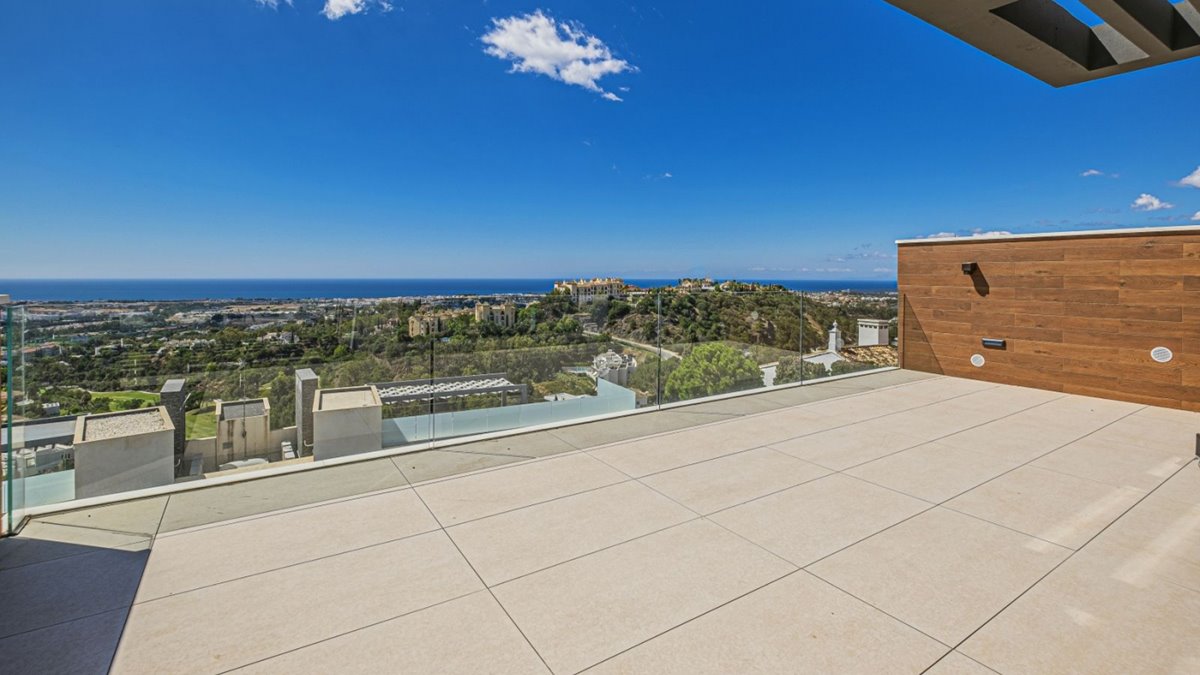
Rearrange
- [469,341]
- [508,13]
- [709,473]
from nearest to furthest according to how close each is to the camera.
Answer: [709,473], [469,341], [508,13]

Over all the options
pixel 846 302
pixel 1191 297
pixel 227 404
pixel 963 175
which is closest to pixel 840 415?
pixel 846 302

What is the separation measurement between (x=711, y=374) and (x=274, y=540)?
146 inches

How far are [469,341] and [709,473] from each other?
6.42 ft

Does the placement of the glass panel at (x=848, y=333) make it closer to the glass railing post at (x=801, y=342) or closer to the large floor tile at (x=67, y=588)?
the glass railing post at (x=801, y=342)

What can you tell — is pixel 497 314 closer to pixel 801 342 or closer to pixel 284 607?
pixel 284 607

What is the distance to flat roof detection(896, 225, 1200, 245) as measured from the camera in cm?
432

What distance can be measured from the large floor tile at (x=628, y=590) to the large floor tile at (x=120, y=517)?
5.89 feet

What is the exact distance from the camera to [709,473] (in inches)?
114

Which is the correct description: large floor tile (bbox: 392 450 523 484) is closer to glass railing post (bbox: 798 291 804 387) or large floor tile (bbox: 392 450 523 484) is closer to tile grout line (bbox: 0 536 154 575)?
tile grout line (bbox: 0 536 154 575)

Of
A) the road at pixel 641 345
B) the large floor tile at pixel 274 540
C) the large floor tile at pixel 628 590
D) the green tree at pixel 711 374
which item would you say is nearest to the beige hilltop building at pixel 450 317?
the road at pixel 641 345

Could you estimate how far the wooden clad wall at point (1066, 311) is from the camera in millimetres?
4426

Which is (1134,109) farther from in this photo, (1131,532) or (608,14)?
(1131,532)

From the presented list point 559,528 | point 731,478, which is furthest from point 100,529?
point 731,478

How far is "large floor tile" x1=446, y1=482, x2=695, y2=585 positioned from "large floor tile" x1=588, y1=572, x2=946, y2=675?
59cm
